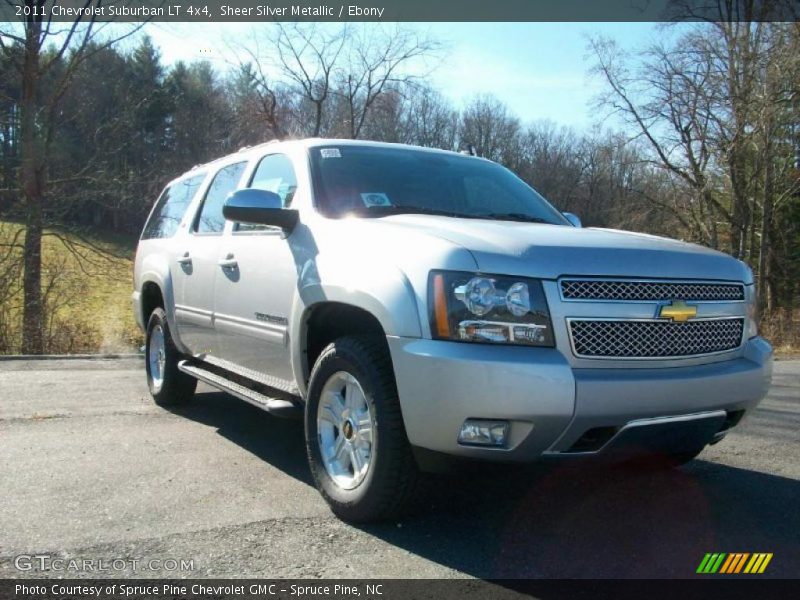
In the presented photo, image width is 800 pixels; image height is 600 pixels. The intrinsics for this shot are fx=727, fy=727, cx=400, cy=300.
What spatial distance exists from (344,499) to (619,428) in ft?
4.39

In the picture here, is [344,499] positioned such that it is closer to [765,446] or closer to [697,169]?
[765,446]

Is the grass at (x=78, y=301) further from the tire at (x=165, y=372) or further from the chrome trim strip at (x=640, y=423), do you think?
the chrome trim strip at (x=640, y=423)

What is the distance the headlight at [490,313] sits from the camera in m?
3.04

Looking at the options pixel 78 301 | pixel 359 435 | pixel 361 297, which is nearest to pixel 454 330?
pixel 361 297

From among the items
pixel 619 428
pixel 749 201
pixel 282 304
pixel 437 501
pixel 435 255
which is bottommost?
pixel 437 501

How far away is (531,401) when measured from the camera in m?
2.94

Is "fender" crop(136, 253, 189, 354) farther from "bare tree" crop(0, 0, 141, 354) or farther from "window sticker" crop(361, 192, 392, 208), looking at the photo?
"bare tree" crop(0, 0, 141, 354)

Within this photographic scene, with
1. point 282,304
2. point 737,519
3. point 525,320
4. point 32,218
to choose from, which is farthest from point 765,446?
point 32,218

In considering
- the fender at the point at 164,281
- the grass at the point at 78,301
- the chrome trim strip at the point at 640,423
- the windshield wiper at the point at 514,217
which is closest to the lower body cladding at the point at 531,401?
the chrome trim strip at the point at 640,423

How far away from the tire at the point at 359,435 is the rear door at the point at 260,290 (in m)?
0.50

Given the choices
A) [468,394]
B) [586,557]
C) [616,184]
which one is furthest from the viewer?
[616,184]

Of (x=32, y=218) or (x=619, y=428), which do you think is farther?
(x=32, y=218)

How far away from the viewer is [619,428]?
312 cm

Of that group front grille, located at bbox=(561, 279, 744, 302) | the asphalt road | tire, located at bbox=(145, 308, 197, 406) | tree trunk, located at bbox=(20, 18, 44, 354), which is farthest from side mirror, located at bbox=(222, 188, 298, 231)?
tree trunk, located at bbox=(20, 18, 44, 354)
